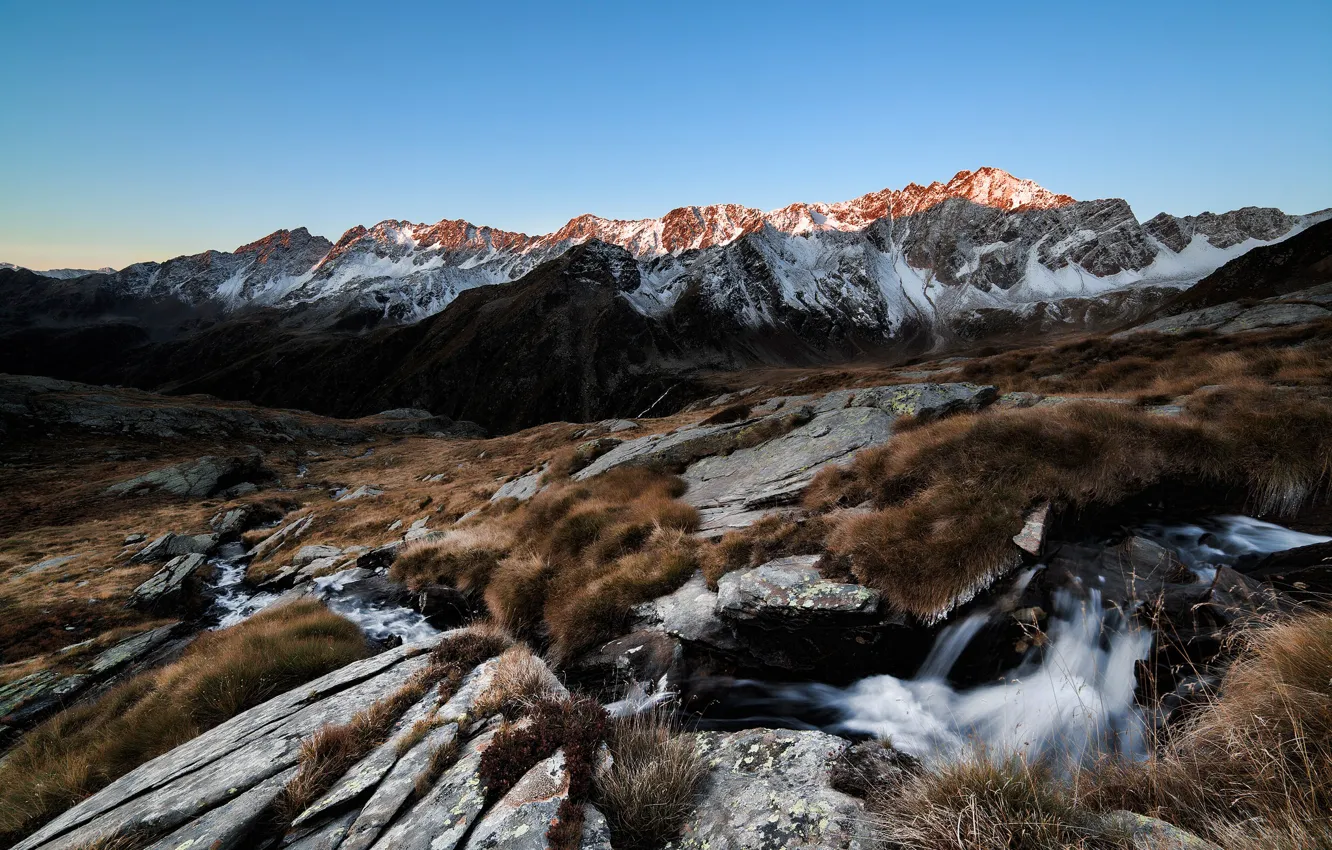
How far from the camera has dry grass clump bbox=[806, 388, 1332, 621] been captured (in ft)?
26.0

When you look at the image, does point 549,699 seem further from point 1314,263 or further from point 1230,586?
point 1314,263

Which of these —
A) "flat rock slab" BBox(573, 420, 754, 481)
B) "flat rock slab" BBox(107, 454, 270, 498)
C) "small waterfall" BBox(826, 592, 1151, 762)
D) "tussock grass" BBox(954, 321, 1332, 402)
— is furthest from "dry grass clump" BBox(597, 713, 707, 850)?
"flat rock slab" BBox(107, 454, 270, 498)

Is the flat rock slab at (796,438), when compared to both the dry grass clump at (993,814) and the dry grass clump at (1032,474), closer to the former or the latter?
the dry grass clump at (1032,474)

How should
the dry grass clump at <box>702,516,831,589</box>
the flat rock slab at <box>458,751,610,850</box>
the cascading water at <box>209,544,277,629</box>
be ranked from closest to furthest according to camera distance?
the flat rock slab at <box>458,751,610,850</box>
the dry grass clump at <box>702,516,831,589</box>
the cascading water at <box>209,544,277,629</box>

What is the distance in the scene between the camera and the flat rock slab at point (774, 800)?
15.0ft

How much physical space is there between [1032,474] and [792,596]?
533cm

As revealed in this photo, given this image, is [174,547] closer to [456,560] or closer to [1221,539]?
[456,560]

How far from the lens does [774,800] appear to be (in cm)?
514

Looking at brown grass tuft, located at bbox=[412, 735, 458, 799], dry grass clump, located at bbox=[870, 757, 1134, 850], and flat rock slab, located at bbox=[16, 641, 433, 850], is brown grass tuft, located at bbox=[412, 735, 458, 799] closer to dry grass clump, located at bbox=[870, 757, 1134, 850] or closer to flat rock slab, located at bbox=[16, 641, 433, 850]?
flat rock slab, located at bbox=[16, 641, 433, 850]

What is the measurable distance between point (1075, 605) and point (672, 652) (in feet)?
21.5

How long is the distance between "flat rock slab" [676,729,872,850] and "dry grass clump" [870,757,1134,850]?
0.54 meters

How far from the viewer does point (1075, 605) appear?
7.39 m

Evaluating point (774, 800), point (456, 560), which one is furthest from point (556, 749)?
point (456, 560)

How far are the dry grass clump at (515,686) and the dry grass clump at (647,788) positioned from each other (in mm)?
1610
